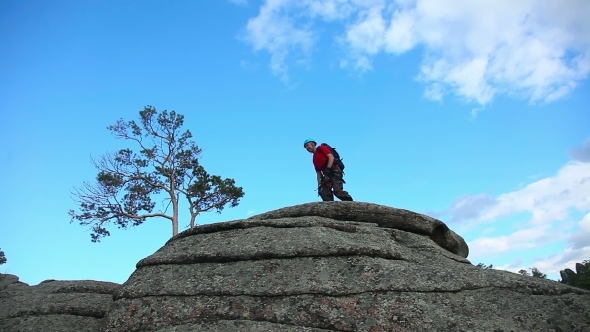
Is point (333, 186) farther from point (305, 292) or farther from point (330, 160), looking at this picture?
point (305, 292)

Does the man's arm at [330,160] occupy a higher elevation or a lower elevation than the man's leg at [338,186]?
higher

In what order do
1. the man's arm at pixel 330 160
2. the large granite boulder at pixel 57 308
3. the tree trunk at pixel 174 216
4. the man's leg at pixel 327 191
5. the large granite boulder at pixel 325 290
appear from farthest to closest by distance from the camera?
the tree trunk at pixel 174 216
the man's leg at pixel 327 191
the man's arm at pixel 330 160
the large granite boulder at pixel 57 308
the large granite boulder at pixel 325 290

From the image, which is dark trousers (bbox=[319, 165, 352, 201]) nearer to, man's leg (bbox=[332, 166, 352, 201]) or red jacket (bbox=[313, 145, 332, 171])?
man's leg (bbox=[332, 166, 352, 201])

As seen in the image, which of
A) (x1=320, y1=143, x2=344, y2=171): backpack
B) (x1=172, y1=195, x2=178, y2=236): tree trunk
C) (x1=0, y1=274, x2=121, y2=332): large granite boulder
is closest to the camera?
(x1=0, y1=274, x2=121, y2=332): large granite boulder

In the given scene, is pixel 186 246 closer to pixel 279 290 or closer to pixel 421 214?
pixel 279 290

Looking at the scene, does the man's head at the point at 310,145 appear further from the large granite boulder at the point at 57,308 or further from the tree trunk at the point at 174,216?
the tree trunk at the point at 174,216

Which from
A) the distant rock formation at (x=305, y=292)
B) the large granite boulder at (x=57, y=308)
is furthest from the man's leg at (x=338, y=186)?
the large granite boulder at (x=57, y=308)

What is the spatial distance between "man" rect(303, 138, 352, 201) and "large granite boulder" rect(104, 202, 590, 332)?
4075 mm

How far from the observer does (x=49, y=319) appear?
11.3 m

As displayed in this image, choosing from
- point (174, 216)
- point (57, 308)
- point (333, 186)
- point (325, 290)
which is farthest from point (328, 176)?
point (174, 216)

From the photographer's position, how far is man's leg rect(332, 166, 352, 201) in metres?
16.1

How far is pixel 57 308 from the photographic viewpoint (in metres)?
11.8

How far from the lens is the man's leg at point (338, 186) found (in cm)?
1612

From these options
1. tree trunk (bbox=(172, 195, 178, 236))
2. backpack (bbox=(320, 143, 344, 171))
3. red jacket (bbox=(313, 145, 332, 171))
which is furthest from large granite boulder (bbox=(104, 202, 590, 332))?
tree trunk (bbox=(172, 195, 178, 236))
